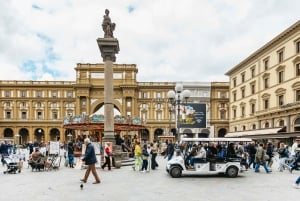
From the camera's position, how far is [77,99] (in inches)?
3081

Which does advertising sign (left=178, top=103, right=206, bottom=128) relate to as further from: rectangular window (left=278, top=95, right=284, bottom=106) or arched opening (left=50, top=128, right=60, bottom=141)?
arched opening (left=50, top=128, right=60, bottom=141)

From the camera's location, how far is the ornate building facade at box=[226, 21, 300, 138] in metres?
39.6

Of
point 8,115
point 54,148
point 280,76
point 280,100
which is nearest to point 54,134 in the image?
point 8,115

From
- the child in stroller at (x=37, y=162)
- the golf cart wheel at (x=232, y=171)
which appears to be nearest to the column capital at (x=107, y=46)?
the child in stroller at (x=37, y=162)

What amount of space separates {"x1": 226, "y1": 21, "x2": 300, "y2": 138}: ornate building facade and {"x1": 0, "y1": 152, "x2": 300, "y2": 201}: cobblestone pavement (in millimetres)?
25285

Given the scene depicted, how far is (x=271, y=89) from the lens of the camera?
152 ft

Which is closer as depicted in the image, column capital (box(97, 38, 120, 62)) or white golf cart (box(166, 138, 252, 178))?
white golf cart (box(166, 138, 252, 178))

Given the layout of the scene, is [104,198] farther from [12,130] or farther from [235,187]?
[12,130]

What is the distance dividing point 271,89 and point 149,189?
127ft

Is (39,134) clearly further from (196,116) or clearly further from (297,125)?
(297,125)

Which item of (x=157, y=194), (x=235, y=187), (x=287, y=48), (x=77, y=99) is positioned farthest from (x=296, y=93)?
(x=77, y=99)

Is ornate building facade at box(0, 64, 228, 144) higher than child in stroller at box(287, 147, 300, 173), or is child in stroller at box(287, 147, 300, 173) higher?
ornate building facade at box(0, 64, 228, 144)

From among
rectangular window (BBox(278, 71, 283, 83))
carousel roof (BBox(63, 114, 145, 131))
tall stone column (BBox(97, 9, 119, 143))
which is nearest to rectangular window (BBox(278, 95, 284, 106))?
rectangular window (BBox(278, 71, 283, 83))

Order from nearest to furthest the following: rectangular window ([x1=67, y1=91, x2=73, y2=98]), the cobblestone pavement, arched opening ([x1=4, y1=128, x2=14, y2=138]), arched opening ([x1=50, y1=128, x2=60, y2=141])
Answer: the cobblestone pavement, rectangular window ([x1=67, y1=91, x2=73, y2=98]), arched opening ([x1=50, y1=128, x2=60, y2=141]), arched opening ([x1=4, y1=128, x2=14, y2=138])
